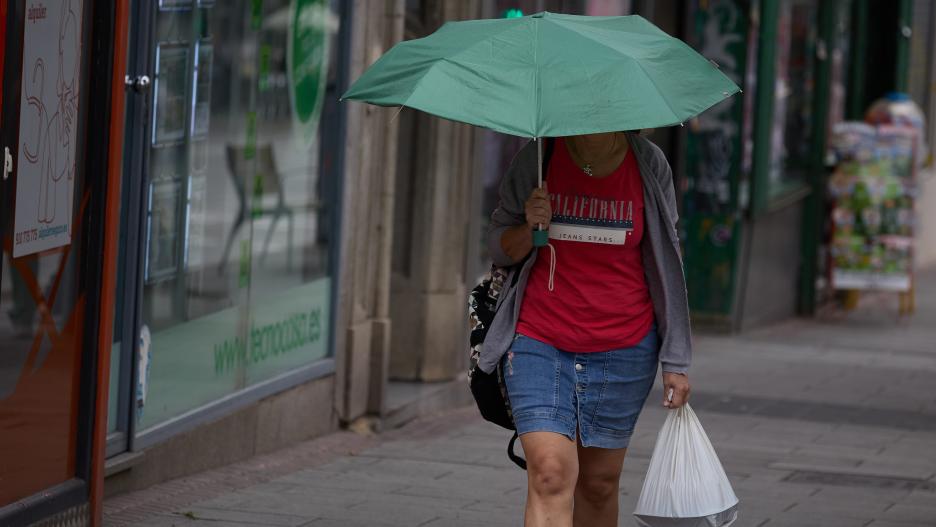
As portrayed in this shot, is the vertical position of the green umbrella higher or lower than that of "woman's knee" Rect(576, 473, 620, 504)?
higher

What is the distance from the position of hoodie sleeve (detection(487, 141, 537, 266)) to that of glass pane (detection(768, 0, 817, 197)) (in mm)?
9264

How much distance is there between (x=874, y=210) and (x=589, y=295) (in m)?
10.6

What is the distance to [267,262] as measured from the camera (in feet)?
24.2

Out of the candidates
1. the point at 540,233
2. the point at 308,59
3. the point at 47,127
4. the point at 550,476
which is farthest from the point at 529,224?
the point at 308,59

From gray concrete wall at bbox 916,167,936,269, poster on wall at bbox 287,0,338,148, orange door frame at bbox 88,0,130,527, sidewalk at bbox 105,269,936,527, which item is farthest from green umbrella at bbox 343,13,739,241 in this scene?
gray concrete wall at bbox 916,167,936,269

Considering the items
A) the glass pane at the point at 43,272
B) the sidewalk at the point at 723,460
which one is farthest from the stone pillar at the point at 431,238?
the glass pane at the point at 43,272

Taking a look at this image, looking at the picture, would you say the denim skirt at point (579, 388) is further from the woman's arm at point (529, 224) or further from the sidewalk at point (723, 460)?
the sidewalk at point (723, 460)

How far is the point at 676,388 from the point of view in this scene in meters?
4.56

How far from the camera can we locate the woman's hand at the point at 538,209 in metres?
4.41

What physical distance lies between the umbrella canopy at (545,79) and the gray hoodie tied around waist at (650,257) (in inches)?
12.4

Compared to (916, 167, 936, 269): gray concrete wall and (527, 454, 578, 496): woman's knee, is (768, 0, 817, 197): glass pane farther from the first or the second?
(527, 454, 578, 496): woman's knee

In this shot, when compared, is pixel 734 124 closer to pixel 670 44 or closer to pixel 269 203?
pixel 269 203

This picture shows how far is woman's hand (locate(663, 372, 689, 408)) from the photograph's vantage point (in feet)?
15.0

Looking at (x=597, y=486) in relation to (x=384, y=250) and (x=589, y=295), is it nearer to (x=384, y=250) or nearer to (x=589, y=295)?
(x=589, y=295)
